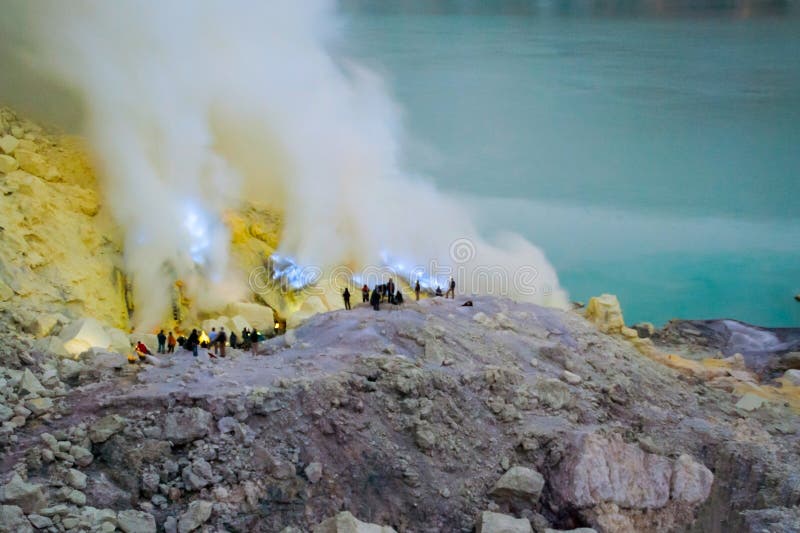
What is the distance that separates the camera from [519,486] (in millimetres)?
6832

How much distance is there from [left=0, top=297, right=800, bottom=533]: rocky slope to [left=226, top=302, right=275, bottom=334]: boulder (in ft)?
8.42

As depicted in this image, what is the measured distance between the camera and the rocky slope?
6.11 metres

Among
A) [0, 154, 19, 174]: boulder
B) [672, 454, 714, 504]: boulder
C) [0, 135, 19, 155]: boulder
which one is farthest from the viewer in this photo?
[0, 135, 19, 155]: boulder

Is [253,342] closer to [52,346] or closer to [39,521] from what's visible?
[52,346]

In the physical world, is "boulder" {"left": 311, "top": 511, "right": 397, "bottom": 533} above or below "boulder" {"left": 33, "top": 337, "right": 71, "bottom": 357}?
below

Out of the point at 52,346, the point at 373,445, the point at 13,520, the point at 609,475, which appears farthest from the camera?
the point at 52,346

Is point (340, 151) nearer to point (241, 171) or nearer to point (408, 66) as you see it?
point (241, 171)

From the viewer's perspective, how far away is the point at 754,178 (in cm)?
1733

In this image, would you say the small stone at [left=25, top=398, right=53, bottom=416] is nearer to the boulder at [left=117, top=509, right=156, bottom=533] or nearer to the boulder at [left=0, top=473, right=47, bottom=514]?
the boulder at [left=0, top=473, right=47, bottom=514]

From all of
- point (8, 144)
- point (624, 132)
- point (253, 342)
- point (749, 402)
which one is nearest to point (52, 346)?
point (253, 342)

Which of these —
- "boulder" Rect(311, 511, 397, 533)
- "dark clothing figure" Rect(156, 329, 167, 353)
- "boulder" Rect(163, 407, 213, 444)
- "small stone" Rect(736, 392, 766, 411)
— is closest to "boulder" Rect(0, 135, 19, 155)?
"dark clothing figure" Rect(156, 329, 167, 353)

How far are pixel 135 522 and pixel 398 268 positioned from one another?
31.8ft

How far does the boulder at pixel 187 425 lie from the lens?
21.3 ft

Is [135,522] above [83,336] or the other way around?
the other way around
